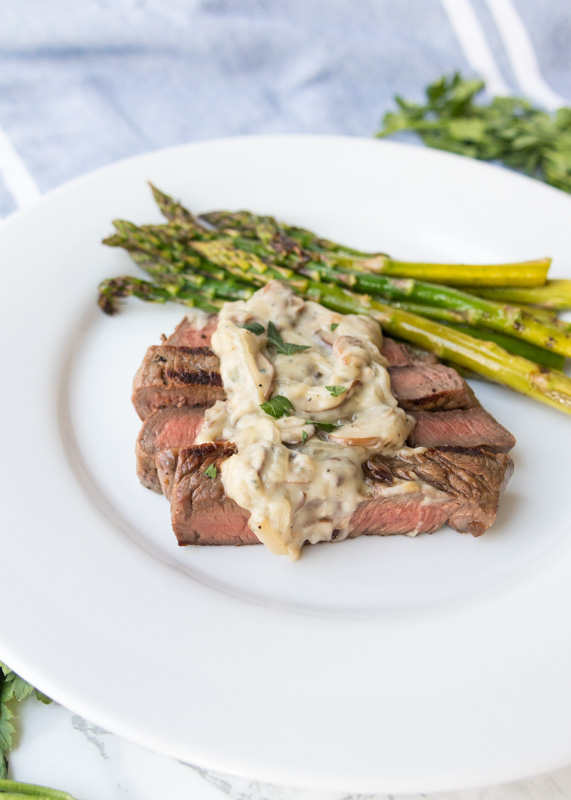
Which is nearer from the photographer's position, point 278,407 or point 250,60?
point 278,407

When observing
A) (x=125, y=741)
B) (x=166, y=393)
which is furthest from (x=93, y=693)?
(x=166, y=393)

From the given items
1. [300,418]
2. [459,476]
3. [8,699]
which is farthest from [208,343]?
[8,699]

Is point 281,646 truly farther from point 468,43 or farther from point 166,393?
point 468,43

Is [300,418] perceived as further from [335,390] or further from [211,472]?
[211,472]

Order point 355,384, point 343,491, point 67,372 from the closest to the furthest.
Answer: point 343,491 → point 355,384 → point 67,372

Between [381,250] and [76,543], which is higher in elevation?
[381,250]

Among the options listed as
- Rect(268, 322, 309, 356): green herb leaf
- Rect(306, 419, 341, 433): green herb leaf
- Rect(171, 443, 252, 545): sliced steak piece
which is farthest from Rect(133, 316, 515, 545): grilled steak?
Rect(268, 322, 309, 356): green herb leaf

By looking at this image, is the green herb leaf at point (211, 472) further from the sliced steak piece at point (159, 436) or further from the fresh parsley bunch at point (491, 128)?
the fresh parsley bunch at point (491, 128)
